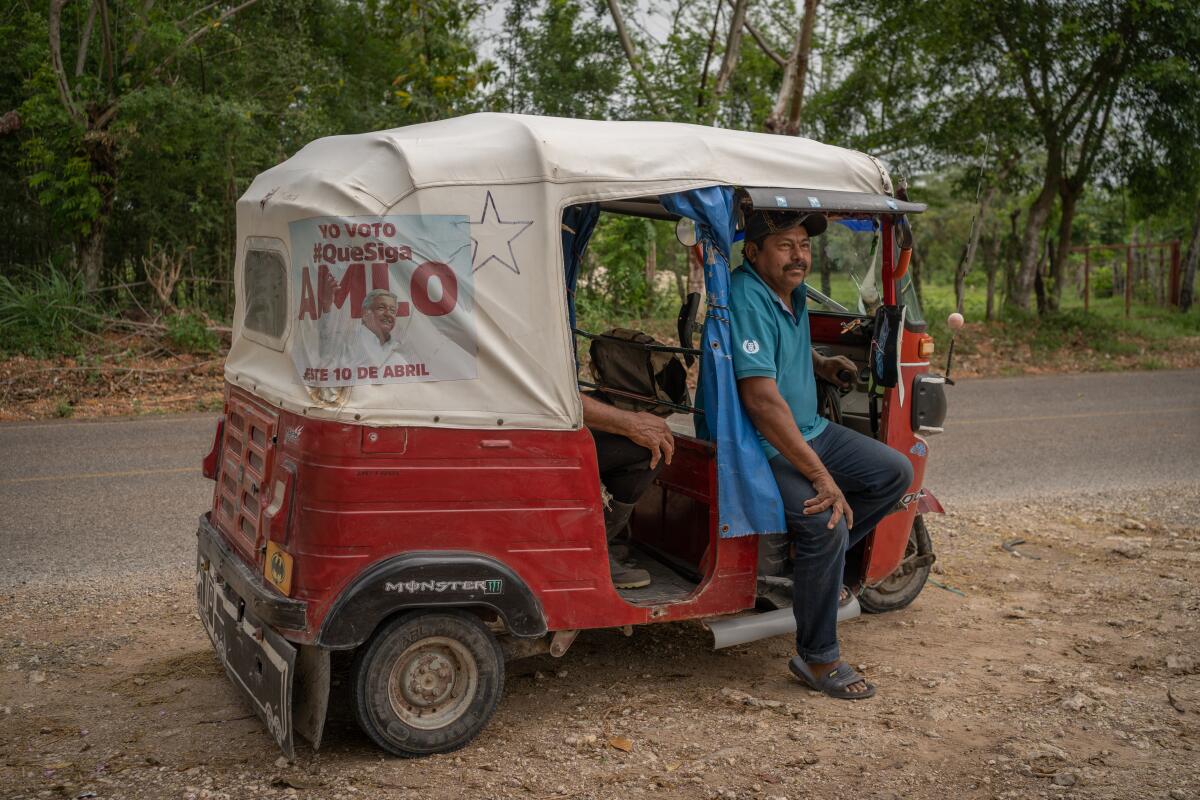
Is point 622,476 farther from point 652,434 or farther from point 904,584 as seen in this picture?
point 904,584

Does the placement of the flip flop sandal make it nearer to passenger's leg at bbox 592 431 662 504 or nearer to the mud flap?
passenger's leg at bbox 592 431 662 504

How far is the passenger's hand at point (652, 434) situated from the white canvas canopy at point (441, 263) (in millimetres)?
373

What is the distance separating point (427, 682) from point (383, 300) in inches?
52.5

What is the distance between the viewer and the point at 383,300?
3678 millimetres

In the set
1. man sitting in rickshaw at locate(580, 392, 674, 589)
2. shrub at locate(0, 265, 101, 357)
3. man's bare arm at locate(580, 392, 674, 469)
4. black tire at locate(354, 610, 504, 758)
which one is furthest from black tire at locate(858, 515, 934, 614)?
shrub at locate(0, 265, 101, 357)

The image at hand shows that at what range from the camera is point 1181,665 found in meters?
4.84

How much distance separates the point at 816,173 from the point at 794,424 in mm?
1031

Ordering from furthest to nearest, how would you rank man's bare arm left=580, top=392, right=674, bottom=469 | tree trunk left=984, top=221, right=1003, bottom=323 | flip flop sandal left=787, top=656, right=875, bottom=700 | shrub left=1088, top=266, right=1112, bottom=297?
shrub left=1088, top=266, right=1112, bottom=297 < tree trunk left=984, top=221, right=1003, bottom=323 < flip flop sandal left=787, top=656, right=875, bottom=700 < man's bare arm left=580, top=392, right=674, bottom=469

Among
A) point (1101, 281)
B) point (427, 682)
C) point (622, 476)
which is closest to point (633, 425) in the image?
point (622, 476)

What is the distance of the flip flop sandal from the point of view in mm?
4504

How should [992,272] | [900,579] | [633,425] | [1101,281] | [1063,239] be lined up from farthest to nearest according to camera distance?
1. [1101,281]
2. [992,272]
3. [1063,239]
4. [900,579]
5. [633,425]

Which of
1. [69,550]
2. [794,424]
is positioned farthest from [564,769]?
[69,550]

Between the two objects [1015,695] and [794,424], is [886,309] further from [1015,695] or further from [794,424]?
[1015,695]

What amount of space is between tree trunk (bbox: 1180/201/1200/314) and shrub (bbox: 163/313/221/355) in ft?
59.9
